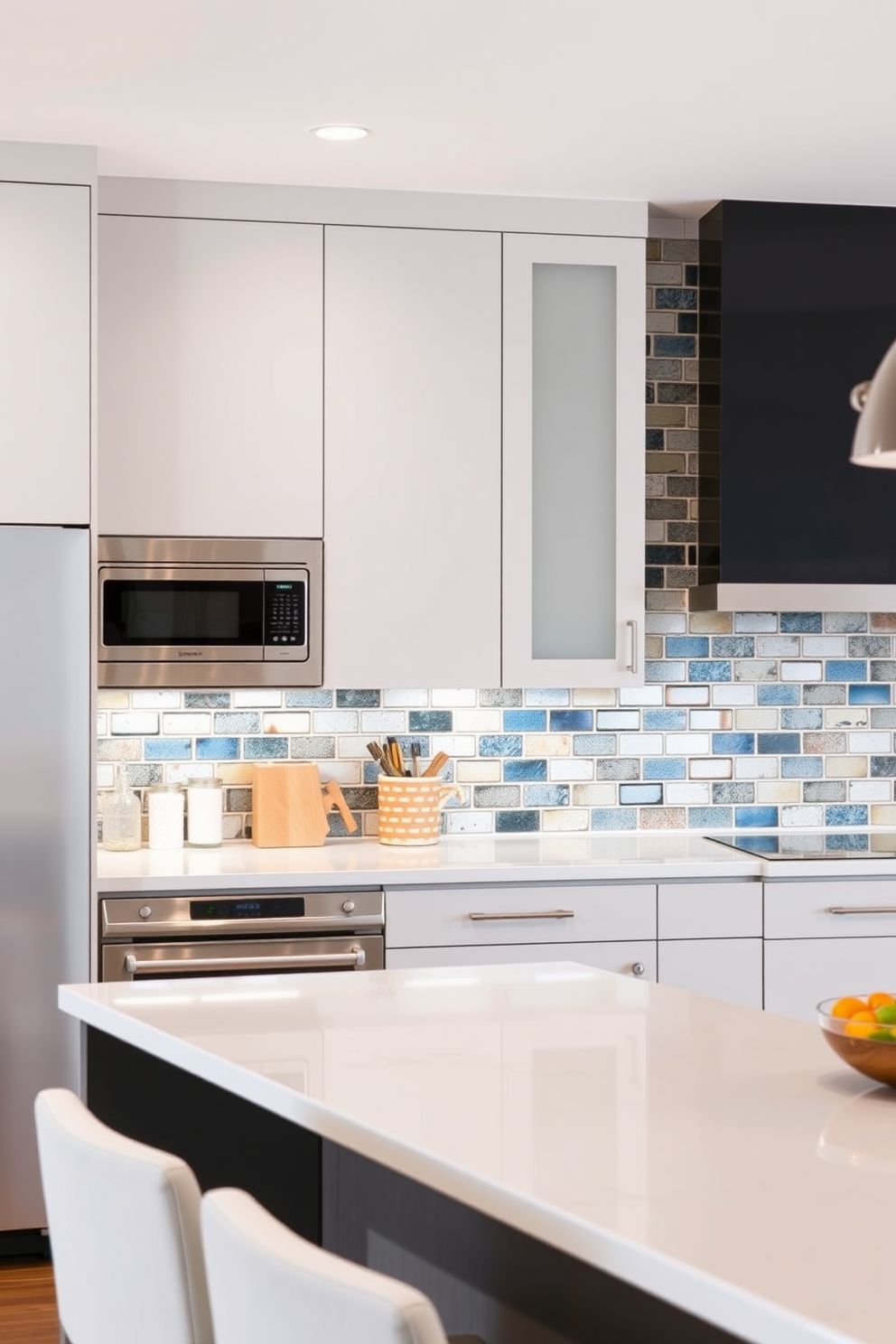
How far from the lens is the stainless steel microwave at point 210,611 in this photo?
373 cm

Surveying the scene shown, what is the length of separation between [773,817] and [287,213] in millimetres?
2133

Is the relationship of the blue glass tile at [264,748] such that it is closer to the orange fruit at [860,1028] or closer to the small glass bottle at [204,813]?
the small glass bottle at [204,813]

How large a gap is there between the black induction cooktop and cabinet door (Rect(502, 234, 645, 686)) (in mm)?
555

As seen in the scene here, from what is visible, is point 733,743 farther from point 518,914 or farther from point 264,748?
point 264,748

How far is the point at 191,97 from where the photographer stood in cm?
320

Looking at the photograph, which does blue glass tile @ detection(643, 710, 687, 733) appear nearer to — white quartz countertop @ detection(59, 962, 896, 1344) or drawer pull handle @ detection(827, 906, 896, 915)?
drawer pull handle @ detection(827, 906, 896, 915)

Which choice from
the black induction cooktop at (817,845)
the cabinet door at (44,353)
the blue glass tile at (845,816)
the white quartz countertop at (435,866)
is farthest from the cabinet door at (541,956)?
the cabinet door at (44,353)

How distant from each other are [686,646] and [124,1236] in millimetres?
3104

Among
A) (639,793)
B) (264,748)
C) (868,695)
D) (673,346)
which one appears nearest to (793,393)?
(673,346)

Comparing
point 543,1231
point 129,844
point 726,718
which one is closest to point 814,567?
point 726,718

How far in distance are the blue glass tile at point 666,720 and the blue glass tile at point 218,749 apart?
1157 millimetres

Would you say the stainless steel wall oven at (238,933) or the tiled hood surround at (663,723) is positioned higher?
the tiled hood surround at (663,723)

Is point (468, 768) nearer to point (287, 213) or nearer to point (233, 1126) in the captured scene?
point (287, 213)

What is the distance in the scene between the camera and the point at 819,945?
3.68 metres
